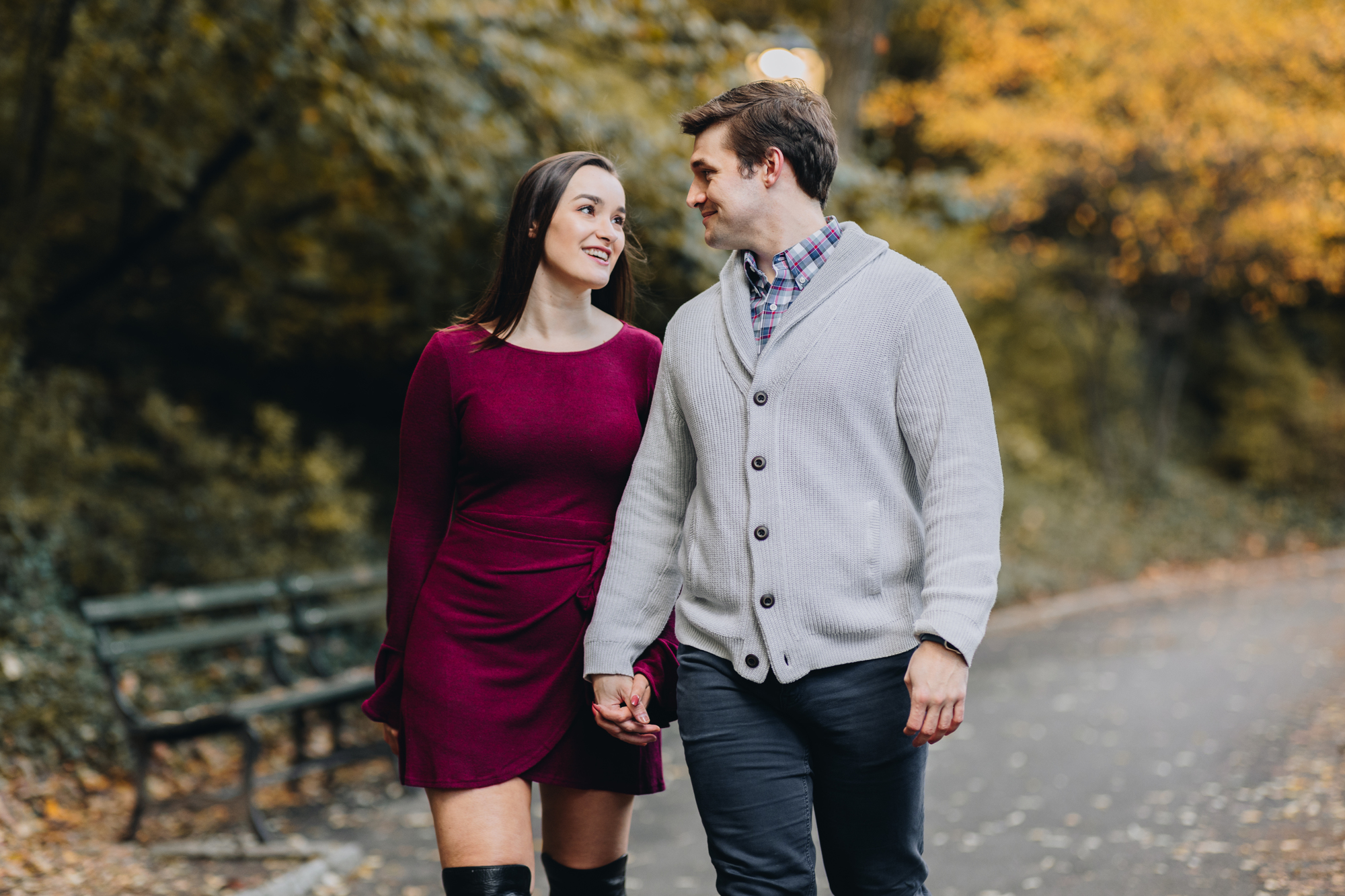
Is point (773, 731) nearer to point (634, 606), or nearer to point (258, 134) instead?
point (634, 606)

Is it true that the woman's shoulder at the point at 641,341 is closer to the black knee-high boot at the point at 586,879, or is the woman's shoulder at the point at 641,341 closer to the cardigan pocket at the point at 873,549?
the cardigan pocket at the point at 873,549

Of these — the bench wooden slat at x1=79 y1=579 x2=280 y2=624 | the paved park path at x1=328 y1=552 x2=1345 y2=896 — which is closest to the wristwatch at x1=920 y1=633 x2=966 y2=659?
the paved park path at x1=328 y1=552 x2=1345 y2=896

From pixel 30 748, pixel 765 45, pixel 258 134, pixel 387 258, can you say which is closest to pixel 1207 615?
pixel 765 45

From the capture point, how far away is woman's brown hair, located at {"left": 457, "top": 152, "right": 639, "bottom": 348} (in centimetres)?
284

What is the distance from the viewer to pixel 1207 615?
1166 cm

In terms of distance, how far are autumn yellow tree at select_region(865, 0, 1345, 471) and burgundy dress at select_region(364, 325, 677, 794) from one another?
11997mm

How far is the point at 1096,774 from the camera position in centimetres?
615

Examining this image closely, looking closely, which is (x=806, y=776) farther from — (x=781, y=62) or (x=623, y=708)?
(x=781, y=62)

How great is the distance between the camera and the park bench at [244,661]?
5.10 m

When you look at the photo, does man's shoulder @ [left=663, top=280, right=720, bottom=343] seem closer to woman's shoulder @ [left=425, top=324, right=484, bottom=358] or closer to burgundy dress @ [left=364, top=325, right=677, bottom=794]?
burgundy dress @ [left=364, top=325, right=677, bottom=794]

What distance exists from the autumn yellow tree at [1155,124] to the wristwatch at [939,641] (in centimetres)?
1227

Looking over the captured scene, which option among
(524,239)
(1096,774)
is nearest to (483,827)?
(524,239)

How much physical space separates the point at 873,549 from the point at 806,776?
18.2 inches

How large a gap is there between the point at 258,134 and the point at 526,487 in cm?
658
